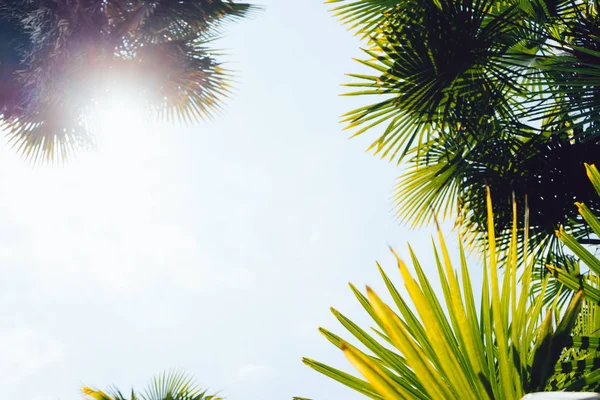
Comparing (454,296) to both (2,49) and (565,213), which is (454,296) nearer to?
(565,213)

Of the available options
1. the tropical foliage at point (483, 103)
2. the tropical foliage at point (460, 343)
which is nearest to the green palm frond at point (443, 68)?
the tropical foliage at point (483, 103)

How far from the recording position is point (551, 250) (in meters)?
3.29

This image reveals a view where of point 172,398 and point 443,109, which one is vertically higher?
point 443,109

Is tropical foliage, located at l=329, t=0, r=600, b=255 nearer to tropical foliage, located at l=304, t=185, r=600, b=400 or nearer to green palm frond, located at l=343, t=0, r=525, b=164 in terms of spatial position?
green palm frond, located at l=343, t=0, r=525, b=164

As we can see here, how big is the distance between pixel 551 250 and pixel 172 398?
9.91 ft

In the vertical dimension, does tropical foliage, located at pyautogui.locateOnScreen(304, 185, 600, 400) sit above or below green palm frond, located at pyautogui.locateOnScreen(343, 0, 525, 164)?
below

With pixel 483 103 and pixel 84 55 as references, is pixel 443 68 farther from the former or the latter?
pixel 84 55

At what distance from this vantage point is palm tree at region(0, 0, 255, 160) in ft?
13.7

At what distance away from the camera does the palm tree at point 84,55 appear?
13.7ft

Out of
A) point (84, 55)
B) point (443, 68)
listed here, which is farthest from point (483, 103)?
point (84, 55)

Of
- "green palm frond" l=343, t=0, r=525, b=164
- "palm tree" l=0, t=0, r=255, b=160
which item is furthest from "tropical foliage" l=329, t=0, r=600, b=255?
"palm tree" l=0, t=0, r=255, b=160

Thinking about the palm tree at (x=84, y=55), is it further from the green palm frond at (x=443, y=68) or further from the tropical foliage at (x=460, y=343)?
the tropical foliage at (x=460, y=343)

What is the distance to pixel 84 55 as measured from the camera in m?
4.34

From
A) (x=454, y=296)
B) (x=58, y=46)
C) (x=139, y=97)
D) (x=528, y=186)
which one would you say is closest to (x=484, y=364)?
(x=454, y=296)
